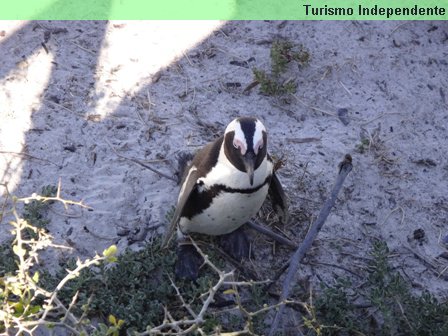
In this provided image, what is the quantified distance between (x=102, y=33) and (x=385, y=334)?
8.05 ft

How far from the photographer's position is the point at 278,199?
325cm

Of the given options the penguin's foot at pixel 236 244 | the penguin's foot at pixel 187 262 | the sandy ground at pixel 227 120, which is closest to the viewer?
the penguin's foot at pixel 187 262

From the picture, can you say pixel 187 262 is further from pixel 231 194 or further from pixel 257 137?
pixel 257 137

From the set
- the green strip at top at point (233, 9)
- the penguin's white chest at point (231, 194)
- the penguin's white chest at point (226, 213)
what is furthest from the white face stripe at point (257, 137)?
the green strip at top at point (233, 9)

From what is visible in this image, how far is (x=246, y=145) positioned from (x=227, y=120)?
45.8 inches

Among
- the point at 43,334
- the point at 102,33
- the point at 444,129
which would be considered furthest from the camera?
the point at 102,33

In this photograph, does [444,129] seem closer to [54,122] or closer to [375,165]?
[375,165]

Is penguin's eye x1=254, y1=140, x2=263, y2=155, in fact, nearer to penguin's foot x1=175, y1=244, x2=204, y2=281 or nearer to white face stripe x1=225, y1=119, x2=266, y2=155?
white face stripe x1=225, y1=119, x2=266, y2=155

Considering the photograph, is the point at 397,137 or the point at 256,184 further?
the point at 397,137

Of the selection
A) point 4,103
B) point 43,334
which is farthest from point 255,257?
point 4,103

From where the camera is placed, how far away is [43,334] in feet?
9.29

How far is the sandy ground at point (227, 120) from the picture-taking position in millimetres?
3414

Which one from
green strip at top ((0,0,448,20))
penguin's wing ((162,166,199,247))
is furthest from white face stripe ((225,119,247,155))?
green strip at top ((0,0,448,20))

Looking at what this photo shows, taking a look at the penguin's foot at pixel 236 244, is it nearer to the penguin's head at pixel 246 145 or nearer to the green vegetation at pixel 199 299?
the green vegetation at pixel 199 299
